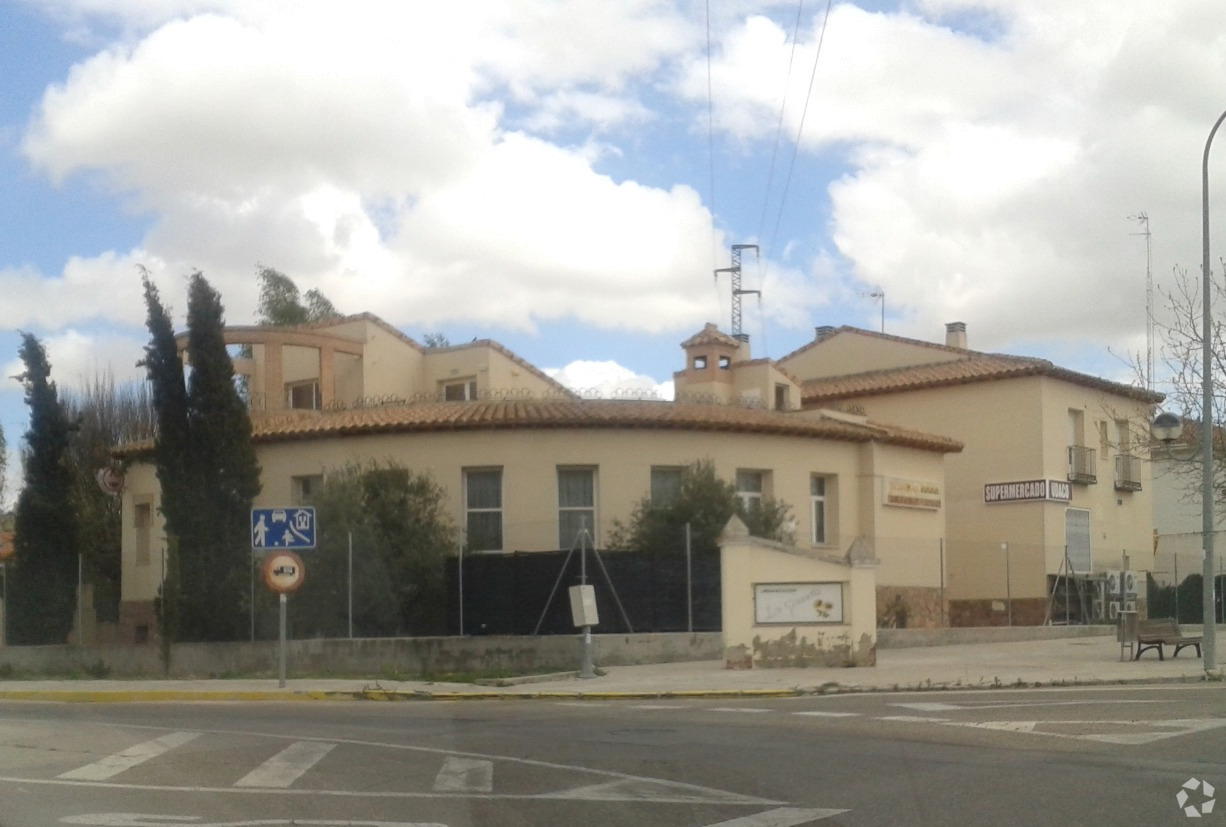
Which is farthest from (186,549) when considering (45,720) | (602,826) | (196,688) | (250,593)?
(602,826)

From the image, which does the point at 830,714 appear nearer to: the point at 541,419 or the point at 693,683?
the point at 693,683

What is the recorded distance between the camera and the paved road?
9656 millimetres

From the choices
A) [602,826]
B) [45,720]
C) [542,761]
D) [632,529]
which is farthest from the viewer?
[632,529]

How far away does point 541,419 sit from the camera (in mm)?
30828

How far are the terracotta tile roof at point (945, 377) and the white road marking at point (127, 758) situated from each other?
30.3 meters

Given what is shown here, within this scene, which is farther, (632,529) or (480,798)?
(632,529)

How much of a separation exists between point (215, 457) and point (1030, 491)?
22.5 metres

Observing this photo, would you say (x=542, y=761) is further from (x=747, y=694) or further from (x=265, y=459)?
(x=265, y=459)

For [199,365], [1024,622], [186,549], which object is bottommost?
[1024,622]

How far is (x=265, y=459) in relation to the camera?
1302 inches

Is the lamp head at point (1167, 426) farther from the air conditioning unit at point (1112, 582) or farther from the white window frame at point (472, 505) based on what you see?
the air conditioning unit at point (1112, 582)

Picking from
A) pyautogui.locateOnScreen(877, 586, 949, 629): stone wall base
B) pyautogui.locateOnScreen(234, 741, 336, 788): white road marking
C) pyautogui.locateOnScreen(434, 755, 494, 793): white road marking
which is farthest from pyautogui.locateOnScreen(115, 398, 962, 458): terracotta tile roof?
pyautogui.locateOnScreen(434, 755, 494, 793): white road marking

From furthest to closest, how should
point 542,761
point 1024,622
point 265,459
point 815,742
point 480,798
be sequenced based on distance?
point 1024,622 < point 265,459 < point 815,742 < point 542,761 < point 480,798

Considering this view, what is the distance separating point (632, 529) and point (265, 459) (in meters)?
9.06
